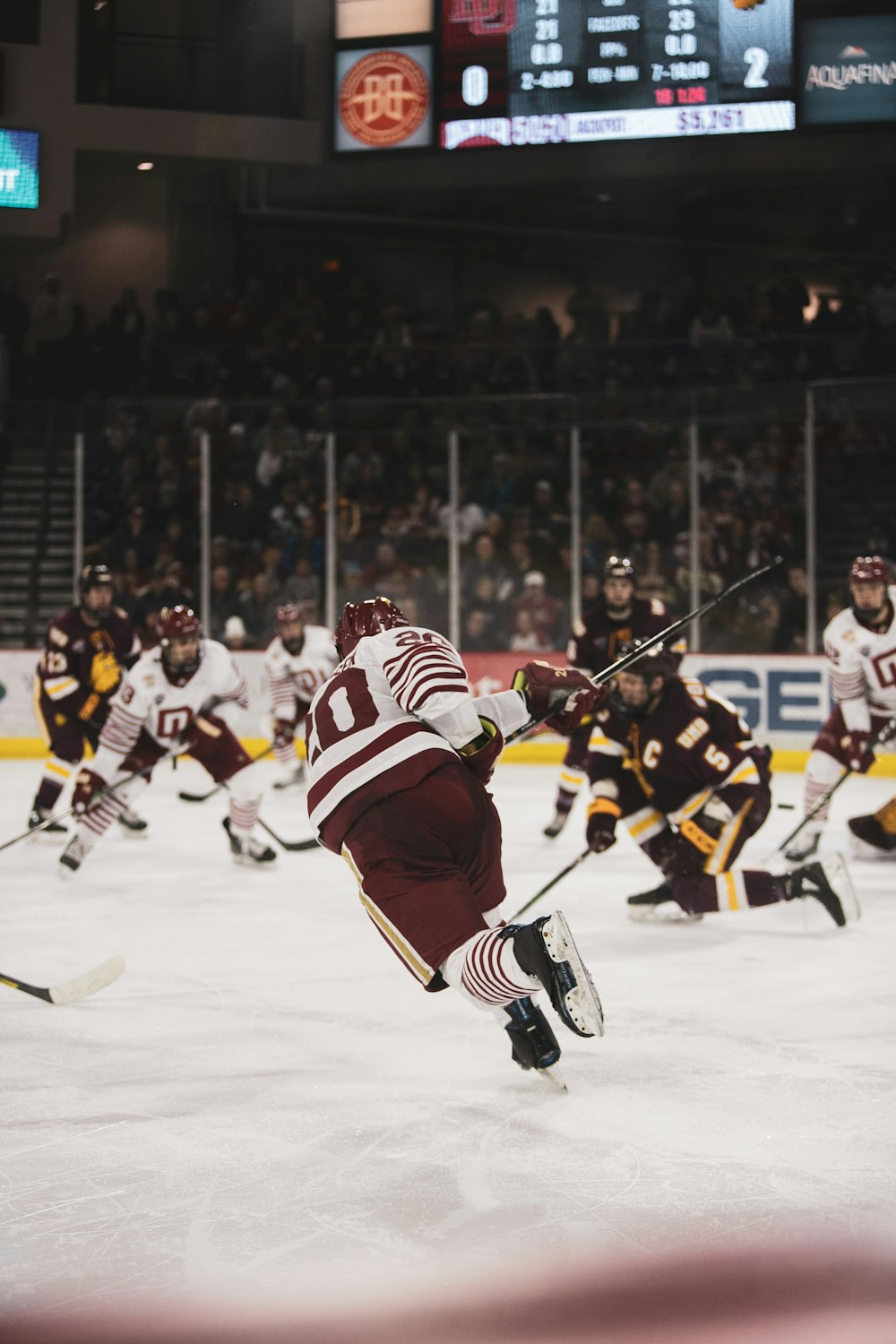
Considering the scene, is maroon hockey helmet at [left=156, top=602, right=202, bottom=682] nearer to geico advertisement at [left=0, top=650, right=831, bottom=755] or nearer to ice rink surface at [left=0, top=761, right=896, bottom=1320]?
ice rink surface at [left=0, top=761, right=896, bottom=1320]

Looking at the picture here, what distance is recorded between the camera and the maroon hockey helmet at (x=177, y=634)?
5.57m

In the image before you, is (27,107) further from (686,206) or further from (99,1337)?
(99,1337)

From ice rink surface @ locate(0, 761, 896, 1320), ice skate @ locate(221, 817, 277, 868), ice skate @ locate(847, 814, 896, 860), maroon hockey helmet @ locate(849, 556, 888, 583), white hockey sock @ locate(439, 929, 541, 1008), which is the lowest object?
ice rink surface @ locate(0, 761, 896, 1320)

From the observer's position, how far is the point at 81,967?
438 centimetres

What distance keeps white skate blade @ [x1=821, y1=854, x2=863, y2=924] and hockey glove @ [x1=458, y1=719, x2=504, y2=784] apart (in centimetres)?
168

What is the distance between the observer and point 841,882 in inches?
173

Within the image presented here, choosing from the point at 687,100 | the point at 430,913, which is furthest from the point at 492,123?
the point at 430,913

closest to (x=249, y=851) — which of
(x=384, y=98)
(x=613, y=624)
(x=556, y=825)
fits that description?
(x=556, y=825)

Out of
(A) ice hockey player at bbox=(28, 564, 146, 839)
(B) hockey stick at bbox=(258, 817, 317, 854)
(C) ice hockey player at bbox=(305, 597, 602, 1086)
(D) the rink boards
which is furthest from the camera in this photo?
(D) the rink boards

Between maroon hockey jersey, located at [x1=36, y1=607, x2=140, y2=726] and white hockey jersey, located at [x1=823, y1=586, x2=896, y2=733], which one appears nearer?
white hockey jersey, located at [x1=823, y1=586, x2=896, y2=733]

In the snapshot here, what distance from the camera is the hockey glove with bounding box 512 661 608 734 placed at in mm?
2990

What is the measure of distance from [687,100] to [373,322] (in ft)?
13.9

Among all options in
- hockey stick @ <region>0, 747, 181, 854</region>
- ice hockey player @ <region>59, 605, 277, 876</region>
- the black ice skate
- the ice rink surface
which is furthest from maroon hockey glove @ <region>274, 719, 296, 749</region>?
the black ice skate

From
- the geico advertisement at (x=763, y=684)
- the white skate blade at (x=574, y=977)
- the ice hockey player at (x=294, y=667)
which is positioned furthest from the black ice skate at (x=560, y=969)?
the geico advertisement at (x=763, y=684)
